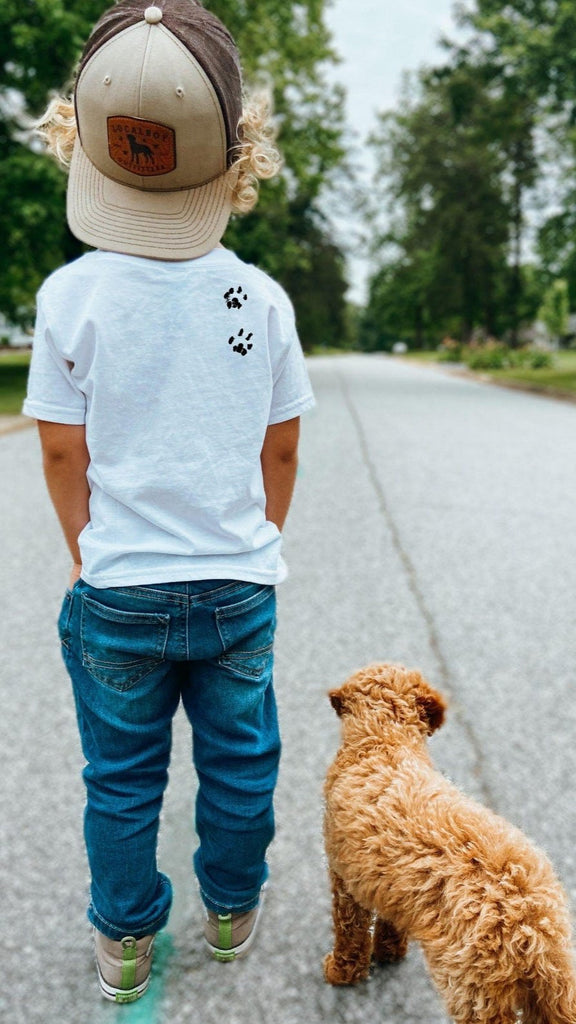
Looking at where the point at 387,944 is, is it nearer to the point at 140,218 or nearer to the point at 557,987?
the point at 557,987

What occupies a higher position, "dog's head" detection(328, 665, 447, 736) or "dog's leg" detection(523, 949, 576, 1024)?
"dog's head" detection(328, 665, 447, 736)

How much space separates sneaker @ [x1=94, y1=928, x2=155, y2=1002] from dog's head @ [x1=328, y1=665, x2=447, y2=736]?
0.71 metres

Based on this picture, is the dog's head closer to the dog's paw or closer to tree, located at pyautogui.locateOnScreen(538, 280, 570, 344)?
the dog's paw

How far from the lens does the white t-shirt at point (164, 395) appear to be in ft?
5.04

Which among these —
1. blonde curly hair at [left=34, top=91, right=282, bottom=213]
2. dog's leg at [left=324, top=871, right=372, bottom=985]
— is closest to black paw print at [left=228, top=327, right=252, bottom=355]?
blonde curly hair at [left=34, top=91, right=282, bottom=213]

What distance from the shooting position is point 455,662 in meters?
3.79

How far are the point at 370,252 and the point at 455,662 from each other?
62.8 m

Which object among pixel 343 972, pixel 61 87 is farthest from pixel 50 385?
pixel 61 87

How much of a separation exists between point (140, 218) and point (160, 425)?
40cm

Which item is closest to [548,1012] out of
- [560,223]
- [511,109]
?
[560,223]

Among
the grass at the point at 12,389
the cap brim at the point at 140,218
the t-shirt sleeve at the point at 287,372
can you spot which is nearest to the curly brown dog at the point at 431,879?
the t-shirt sleeve at the point at 287,372

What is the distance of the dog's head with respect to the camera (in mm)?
1960

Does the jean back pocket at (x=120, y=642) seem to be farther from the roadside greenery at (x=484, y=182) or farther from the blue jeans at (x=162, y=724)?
the roadside greenery at (x=484, y=182)

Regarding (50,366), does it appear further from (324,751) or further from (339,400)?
(339,400)
